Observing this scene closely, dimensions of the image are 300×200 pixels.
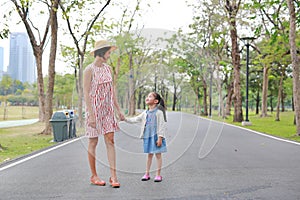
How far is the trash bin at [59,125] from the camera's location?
503 inches

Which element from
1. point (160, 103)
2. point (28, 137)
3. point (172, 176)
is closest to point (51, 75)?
point (28, 137)

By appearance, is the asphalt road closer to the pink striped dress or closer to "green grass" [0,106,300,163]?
the pink striped dress

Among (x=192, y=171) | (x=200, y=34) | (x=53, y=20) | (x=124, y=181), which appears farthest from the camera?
(x=200, y=34)

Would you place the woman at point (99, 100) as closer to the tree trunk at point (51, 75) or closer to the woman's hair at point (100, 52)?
the woman's hair at point (100, 52)

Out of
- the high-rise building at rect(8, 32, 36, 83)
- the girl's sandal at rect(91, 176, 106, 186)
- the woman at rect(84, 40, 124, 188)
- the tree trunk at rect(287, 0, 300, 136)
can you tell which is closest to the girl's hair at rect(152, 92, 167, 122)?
the woman at rect(84, 40, 124, 188)

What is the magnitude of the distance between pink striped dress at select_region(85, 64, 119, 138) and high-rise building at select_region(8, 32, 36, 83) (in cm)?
1938

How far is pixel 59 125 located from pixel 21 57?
14105mm

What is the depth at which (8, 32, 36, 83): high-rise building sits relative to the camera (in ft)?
78.1

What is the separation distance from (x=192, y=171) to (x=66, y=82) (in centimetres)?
5175

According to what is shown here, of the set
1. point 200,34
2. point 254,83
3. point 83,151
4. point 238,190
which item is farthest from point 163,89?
point 254,83

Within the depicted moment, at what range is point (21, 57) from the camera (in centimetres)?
2525

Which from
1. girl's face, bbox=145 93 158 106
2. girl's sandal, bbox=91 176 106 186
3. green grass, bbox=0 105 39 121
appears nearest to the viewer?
girl's sandal, bbox=91 176 106 186

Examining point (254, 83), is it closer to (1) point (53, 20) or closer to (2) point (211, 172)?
(1) point (53, 20)

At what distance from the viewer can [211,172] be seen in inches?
258
